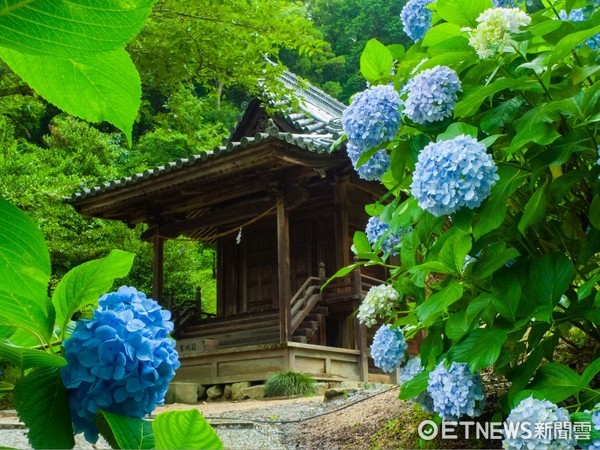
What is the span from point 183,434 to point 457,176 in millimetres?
1151

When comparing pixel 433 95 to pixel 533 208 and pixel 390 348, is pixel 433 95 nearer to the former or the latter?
pixel 533 208

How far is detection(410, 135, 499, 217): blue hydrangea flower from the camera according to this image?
59.0 inches

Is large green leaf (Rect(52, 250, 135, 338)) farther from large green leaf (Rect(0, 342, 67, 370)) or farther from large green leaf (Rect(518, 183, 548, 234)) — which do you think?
large green leaf (Rect(518, 183, 548, 234))

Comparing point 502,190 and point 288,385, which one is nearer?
point 502,190

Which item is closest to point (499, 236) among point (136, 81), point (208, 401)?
point (136, 81)

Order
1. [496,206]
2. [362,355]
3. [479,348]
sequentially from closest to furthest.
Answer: [496,206] < [479,348] < [362,355]

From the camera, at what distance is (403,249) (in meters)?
1.98

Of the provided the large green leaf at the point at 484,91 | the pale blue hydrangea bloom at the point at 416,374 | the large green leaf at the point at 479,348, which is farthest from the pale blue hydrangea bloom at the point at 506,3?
the pale blue hydrangea bloom at the point at 416,374

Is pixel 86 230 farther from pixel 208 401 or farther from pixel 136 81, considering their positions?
pixel 136 81

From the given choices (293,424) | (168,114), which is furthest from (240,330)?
(293,424)

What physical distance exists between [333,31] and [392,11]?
9.00 ft

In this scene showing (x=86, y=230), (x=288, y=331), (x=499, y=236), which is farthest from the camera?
(x=86, y=230)

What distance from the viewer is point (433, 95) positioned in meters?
1.67

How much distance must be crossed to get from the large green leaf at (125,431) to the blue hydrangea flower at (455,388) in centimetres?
142
